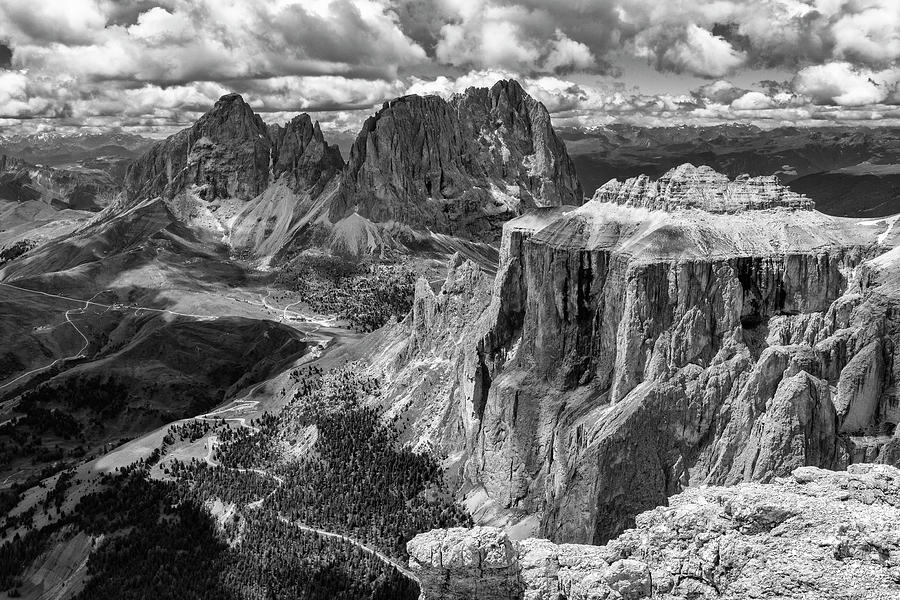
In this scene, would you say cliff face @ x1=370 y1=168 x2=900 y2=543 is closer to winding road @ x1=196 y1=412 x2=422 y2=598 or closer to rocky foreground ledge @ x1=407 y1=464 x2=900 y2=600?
winding road @ x1=196 y1=412 x2=422 y2=598

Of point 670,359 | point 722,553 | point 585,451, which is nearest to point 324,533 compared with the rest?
point 585,451

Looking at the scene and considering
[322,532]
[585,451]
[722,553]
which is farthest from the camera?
[322,532]

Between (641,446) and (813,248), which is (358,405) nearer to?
(641,446)

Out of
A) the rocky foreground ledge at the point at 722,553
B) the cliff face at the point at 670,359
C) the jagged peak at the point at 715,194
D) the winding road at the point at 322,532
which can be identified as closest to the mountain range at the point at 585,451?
the rocky foreground ledge at the point at 722,553

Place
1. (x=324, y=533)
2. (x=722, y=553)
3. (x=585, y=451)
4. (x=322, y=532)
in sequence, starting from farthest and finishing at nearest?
(x=322, y=532), (x=324, y=533), (x=585, y=451), (x=722, y=553)

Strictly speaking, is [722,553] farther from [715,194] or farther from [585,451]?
[715,194]

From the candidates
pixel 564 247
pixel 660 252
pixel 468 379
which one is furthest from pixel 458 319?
pixel 660 252

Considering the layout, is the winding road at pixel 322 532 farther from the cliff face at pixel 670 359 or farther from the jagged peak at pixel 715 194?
the jagged peak at pixel 715 194
